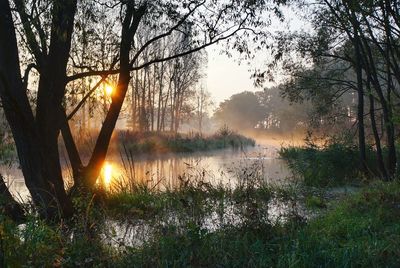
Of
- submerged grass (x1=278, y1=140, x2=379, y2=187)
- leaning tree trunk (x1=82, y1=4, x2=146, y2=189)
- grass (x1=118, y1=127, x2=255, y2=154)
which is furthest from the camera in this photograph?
grass (x1=118, y1=127, x2=255, y2=154)

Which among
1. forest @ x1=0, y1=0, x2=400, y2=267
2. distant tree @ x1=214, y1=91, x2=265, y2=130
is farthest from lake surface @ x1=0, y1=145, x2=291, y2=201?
distant tree @ x1=214, y1=91, x2=265, y2=130

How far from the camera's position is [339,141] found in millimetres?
15305

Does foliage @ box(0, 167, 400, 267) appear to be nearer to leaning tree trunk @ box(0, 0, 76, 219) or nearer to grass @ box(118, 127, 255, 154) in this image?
leaning tree trunk @ box(0, 0, 76, 219)

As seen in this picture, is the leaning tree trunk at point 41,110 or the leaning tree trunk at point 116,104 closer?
the leaning tree trunk at point 41,110

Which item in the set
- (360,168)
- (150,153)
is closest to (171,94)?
(150,153)

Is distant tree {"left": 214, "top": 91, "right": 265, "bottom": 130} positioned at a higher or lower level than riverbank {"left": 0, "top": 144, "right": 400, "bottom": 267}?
higher

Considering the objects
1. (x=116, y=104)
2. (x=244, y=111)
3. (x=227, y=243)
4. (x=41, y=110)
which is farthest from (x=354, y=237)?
(x=244, y=111)

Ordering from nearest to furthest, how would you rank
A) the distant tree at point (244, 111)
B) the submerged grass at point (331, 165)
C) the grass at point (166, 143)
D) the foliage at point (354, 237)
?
the foliage at point (354, 237) → the submerged grass at point (331, 165) → the grass at point (166, 143) → the distant tree at point (244, 111)

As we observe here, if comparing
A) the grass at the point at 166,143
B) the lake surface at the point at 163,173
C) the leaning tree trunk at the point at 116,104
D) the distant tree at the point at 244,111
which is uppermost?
the distant tree at the point at 244,111

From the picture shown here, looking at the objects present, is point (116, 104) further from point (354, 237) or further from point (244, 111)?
point (244, 111)

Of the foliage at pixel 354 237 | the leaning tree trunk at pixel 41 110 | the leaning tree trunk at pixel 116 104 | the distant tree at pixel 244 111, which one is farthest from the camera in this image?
the distant tree at pixel 244 111

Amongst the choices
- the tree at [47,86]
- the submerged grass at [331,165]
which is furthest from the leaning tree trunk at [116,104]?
the submerged grass at [331,165]

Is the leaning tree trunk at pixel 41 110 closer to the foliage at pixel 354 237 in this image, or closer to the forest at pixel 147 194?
the forest at pixel 147 194

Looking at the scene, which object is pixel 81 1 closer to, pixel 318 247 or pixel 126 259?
pixel 126 259
